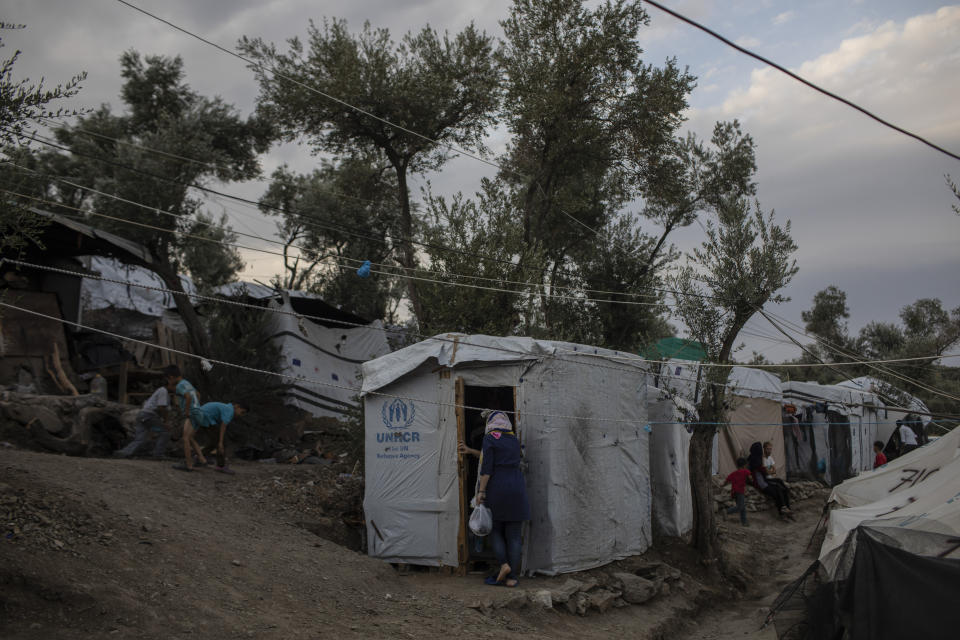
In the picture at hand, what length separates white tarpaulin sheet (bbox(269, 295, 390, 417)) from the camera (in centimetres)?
1692

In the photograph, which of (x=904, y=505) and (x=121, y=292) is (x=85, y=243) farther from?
(x=904, y=505)

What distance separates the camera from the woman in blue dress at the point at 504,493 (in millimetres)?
7316

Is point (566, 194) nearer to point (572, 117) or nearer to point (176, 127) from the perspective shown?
point (572, 117)

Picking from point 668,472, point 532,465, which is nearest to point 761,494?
point 668,472

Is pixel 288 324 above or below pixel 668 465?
above

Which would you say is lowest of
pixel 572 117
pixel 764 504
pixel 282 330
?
pixel 764 504

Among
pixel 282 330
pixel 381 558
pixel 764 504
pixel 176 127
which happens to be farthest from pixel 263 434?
pixel 764 504

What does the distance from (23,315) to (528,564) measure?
37.5 feet

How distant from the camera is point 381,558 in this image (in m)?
8.38

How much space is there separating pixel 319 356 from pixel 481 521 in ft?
38.5

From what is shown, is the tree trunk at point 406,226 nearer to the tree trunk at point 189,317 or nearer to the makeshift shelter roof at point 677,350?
the tree trunk at point 189,317

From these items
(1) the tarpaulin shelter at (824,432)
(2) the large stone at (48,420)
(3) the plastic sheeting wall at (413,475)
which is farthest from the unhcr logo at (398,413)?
(1) the tarpaulin shelter at (824,432)

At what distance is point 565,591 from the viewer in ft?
23.5

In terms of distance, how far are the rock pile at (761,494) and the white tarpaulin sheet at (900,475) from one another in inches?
140
